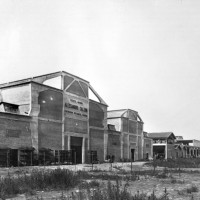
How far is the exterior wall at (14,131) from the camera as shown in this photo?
2806 centimetres

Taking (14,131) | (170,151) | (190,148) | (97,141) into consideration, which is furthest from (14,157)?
(190,148)

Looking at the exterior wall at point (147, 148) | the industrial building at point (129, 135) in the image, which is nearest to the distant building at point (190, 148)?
the exterior wall at point (147, 148)

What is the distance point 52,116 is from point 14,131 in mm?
5909

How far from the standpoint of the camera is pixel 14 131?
95.8ft

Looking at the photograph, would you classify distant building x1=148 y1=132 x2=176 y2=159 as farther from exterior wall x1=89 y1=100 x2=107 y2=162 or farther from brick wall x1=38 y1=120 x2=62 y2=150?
brick wall x1=38 y1=120 x2=62 y2=150

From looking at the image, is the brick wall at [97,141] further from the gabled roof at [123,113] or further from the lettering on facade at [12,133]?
the lettering on facade at [12,133]

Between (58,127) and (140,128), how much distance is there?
25.4 metres

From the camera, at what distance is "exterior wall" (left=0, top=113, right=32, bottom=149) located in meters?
28.1

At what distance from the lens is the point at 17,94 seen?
108 feet

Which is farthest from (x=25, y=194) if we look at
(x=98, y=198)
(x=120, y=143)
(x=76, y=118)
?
(x=120, y=143)

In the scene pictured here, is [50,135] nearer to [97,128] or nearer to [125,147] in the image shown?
[97,128]

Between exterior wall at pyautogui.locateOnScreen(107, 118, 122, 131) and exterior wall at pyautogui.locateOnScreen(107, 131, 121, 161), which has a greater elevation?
exterior wall at pyautogui.locateOnScreen(107, 118, 122, 131)

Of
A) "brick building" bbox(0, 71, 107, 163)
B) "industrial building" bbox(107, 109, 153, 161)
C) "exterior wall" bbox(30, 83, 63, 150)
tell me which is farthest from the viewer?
"industrial building" bbox(107, 109, 153, 161)

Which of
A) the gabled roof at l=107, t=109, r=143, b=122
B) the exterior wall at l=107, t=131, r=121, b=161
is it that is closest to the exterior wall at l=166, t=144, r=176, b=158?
the gabled roof at l=107, t=109, r=143, b=122
